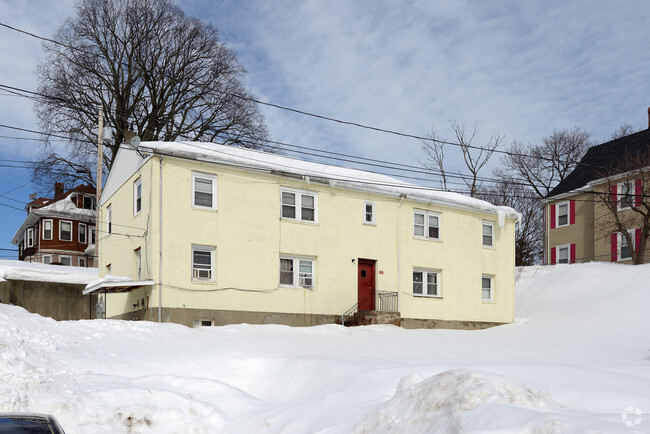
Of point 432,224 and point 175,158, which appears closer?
point 175,158

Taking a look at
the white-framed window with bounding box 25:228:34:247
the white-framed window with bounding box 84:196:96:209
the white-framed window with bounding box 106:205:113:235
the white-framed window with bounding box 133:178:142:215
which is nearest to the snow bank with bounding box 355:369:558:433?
the white-framed window with bounding box 133:178:142:215

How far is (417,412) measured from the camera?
253 inches

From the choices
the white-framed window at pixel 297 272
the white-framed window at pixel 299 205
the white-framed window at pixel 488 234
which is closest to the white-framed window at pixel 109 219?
the white-framed window at pixel 299 205

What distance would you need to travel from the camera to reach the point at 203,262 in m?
21.2

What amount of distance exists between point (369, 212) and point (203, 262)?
7.63 meters

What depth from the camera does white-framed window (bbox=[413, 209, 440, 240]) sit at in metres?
26.9

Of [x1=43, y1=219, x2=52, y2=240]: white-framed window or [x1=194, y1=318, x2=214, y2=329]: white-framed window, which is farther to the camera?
[x1=43, y1=219, x2=52, y2=240]: white-framed window

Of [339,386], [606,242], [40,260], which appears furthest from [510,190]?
[339,386]

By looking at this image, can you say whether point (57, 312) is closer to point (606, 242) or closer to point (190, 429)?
point (190, 429)

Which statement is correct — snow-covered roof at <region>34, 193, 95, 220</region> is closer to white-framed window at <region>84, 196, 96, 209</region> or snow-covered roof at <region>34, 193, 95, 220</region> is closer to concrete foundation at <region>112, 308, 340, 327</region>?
white-framed window at <region>84, 196, 96, 209</region>

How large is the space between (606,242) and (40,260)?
44938 millimetres

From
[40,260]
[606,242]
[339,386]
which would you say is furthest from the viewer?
[40,260]

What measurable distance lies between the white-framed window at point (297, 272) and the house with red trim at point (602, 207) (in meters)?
21.6

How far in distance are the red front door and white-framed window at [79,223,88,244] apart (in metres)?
37.3
